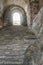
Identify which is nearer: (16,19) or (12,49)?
(12,49)

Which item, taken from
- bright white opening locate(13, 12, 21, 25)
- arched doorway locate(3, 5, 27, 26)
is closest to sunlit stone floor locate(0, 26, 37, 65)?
arched doorway locate(3, 5, 27, 26)

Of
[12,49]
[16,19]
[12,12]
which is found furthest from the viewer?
[16,19]

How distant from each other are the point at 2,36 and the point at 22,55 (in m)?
2.56

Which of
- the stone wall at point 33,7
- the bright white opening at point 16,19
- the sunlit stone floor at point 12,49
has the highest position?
the stone wall at point 33,7

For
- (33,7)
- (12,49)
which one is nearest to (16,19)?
(33,7)

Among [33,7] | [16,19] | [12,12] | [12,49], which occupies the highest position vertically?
[33,7]

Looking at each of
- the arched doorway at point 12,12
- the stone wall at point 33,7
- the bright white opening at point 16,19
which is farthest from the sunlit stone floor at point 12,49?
the bright white opening at point 16,19

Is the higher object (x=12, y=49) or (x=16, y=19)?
(x=16, y=19)

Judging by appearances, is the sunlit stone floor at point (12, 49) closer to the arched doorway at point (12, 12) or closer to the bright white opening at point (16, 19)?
the arched doorway at point (12, 12)

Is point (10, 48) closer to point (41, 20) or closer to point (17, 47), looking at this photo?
point (17, 47)

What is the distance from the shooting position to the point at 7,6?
1484 cm

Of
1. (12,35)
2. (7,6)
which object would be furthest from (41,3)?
(7,6)

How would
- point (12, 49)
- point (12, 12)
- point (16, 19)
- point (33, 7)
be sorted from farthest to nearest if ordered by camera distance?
point (16, 19) < point (12, 12) < point (33, 7) < point (12, 49)

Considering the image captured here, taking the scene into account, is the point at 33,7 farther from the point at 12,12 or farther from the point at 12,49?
the point at 12,12
